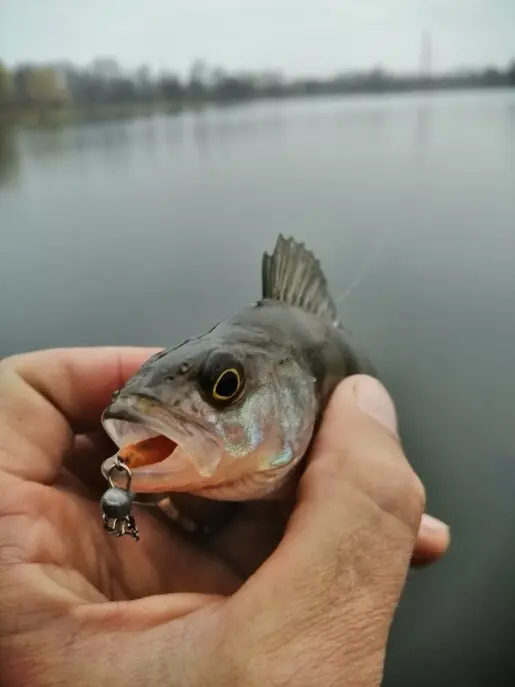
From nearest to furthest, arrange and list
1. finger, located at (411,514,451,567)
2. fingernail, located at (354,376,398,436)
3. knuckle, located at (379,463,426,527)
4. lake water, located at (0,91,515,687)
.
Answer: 1. knuckle, located at (379,463,426,527)
2. fingernail, located at (354,376,398,436)
3. finger, located at (411,514,451,567)
4. lake water, located at (0,91,515,687)

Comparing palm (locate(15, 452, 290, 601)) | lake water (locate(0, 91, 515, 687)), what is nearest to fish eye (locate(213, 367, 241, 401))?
palm (locate(15, 452, 290, 601))

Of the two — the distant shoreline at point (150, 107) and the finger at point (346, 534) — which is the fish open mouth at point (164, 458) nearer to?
the finger at point (346, 534)

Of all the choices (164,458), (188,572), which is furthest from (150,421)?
(188,572)

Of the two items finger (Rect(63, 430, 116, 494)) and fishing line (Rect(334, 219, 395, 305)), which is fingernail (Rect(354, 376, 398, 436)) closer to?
finger (Rect(63, 430, 116, 494))

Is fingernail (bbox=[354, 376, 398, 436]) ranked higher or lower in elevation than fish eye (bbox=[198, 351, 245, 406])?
lower

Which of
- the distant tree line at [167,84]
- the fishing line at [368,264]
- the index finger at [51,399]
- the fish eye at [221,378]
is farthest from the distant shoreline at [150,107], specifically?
the fish eye at [221,378]

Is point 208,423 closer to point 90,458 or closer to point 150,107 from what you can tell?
point 90,458
